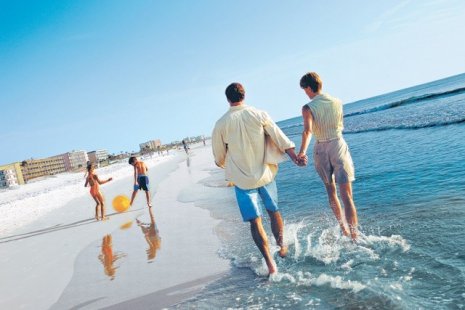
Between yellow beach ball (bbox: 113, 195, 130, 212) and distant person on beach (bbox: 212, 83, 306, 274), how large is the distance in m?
7.15

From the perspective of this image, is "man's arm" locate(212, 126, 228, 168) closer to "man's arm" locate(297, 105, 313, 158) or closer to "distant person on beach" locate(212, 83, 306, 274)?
"distant person on beach" locate(212, 83, 306, 274)

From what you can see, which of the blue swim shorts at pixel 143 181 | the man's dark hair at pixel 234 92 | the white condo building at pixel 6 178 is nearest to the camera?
the man's dark hair at pixel 234 92

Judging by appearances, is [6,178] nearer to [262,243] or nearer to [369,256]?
[262,243]

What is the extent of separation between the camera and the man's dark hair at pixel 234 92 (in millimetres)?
3957

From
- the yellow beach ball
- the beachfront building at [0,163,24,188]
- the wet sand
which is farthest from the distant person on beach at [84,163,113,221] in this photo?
the beachfront building at [0,163,24,188]

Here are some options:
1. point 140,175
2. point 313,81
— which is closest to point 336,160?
point 313,81

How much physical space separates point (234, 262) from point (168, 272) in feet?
2.75

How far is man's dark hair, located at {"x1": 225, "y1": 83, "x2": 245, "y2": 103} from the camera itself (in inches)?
156

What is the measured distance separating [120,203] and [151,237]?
13.6ft

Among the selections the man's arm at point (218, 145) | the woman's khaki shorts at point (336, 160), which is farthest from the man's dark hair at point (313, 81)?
the man's arm at point (218, 145)

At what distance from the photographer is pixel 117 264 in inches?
207

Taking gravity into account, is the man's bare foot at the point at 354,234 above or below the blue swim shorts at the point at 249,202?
below

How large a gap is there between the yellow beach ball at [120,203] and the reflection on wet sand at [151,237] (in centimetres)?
187

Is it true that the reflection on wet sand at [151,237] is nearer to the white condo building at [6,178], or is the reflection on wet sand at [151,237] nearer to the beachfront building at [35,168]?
the white condo building at [6,178]
